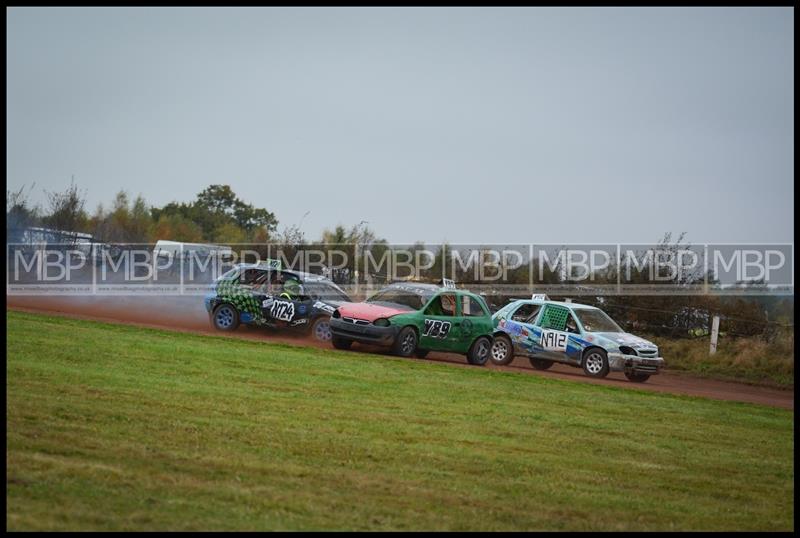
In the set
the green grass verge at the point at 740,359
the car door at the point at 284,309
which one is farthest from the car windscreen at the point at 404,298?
the green grass verge at the point at 740,359

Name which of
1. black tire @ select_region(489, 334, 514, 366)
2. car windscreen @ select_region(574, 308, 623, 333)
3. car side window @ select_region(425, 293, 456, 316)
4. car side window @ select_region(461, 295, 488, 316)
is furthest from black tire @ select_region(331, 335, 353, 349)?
car windscreen @ select_region(574, 308, 623, 333)

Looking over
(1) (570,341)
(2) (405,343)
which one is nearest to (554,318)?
(1) (570,341)

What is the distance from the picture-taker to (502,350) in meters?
23.5

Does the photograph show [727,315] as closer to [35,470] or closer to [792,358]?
[792,358]

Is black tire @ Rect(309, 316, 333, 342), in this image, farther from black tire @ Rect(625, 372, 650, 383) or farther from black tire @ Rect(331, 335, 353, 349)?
black tire @ Rect(625, 372, 650, 383)

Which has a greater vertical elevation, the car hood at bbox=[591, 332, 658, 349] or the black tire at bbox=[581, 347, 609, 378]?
the car hood at bbox=[591, 332, 658, 349]

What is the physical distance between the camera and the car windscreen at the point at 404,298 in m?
22.5

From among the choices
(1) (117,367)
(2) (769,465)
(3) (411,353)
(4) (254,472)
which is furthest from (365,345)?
(4) (254,472)

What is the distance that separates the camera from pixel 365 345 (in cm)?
2277

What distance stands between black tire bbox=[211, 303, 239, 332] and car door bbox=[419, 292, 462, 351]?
4662 mm

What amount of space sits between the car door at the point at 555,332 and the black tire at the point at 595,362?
0.26 meters

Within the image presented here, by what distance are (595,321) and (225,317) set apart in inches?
345

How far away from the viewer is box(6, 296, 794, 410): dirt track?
73.4ft

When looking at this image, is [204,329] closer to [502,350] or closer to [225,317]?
[225,317]
